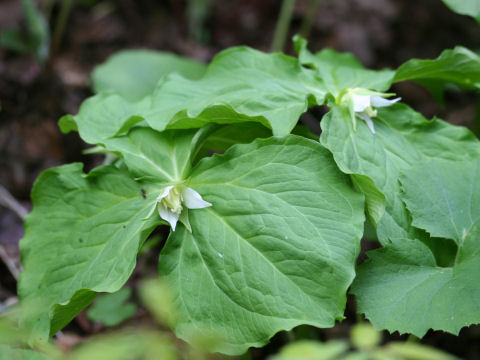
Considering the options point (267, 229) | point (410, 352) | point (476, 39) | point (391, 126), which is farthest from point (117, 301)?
point (476, 39)

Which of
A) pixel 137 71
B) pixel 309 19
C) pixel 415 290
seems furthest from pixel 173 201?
pixel 309 19

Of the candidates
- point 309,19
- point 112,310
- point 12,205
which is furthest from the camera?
point 309,19

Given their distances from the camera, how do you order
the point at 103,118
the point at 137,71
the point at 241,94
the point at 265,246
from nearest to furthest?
the point at 265,246, the point at 241,94, the point at 103,118, the point at 137,71

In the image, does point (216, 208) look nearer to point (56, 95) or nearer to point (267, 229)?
point (267, 229)

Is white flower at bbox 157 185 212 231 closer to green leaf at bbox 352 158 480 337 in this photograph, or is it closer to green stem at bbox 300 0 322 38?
green leaf at bbox 352 158 480 337

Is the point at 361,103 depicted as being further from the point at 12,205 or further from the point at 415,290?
the point at 12,205
